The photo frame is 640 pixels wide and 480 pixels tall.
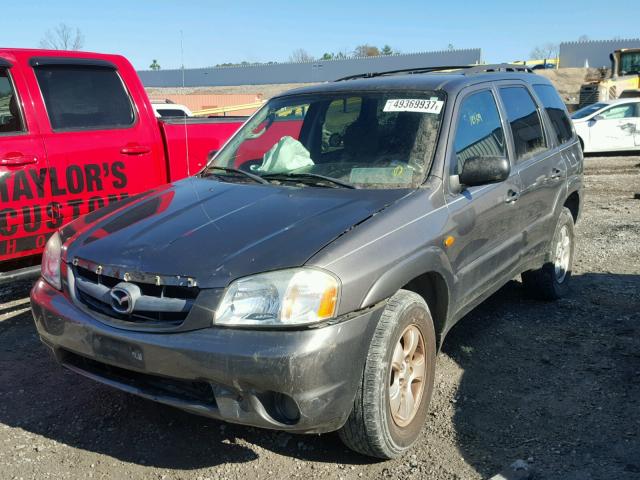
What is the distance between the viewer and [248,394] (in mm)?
2631

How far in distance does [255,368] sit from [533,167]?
116 inches

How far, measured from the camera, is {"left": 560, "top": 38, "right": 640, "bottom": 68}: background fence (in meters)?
65.8

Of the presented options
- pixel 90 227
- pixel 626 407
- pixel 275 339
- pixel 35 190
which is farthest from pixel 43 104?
pixel 626 407

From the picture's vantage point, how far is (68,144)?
5.04 m

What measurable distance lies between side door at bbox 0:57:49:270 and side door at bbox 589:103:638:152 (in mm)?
14643

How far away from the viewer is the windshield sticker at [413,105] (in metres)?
3.84

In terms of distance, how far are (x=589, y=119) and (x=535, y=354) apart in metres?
13.6

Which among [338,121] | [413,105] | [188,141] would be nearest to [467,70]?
[413,105]

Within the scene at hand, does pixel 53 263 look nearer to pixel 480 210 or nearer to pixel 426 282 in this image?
pixel 426 282

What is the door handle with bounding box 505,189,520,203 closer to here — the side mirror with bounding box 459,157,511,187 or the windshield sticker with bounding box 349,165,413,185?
the side mirror with bounding box 459,157,511,187

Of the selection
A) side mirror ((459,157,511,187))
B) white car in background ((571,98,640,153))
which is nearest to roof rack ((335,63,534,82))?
side mirror ((459,157,511,187))

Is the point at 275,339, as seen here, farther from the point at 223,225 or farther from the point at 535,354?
the point at 535,354

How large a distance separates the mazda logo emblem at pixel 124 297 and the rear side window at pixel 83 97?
273 centimetres

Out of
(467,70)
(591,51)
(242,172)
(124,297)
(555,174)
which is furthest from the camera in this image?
(591,51)
